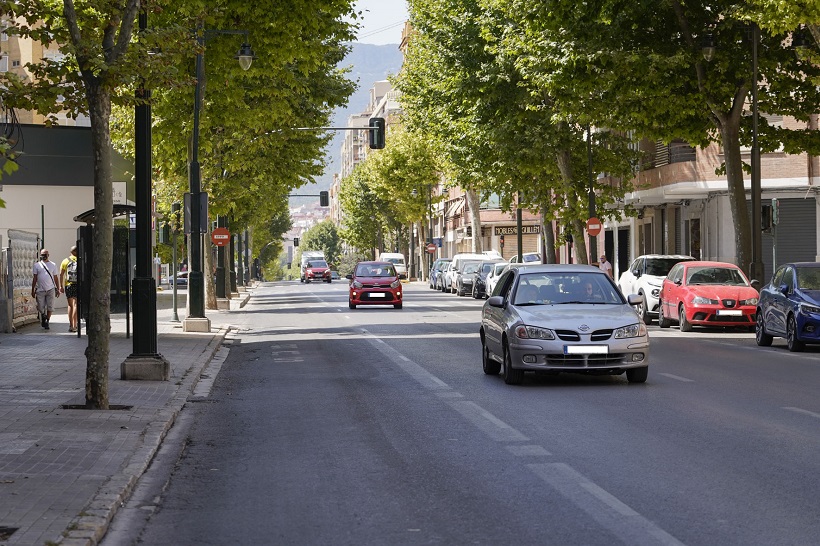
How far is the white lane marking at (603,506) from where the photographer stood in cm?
726

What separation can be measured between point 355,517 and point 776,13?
20.8m

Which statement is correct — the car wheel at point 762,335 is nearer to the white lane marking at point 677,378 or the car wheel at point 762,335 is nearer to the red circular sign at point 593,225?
the white lane marking at point 677,378

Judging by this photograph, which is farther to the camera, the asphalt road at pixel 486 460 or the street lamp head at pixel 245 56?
the street lamp head at pixel 245 56

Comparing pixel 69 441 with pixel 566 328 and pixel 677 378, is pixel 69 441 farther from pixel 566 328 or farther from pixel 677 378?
pixel 677 378

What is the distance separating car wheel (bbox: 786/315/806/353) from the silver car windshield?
7.38 metres

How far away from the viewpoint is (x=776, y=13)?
26422 mm

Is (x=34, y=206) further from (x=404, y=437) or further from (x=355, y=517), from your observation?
(x=355, y=517)

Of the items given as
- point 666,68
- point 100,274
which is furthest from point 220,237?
point 100,274

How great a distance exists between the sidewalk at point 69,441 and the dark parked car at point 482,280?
125 ft

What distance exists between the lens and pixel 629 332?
16438mm

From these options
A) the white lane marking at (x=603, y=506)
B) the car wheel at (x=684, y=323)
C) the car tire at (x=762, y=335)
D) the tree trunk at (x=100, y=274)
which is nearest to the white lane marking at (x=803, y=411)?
the white lane marking at (x=603, y=506)

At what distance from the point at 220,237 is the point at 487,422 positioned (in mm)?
33492

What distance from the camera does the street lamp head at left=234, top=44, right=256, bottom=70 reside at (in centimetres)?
2647

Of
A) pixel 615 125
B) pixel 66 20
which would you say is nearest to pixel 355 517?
pixel 66 20
